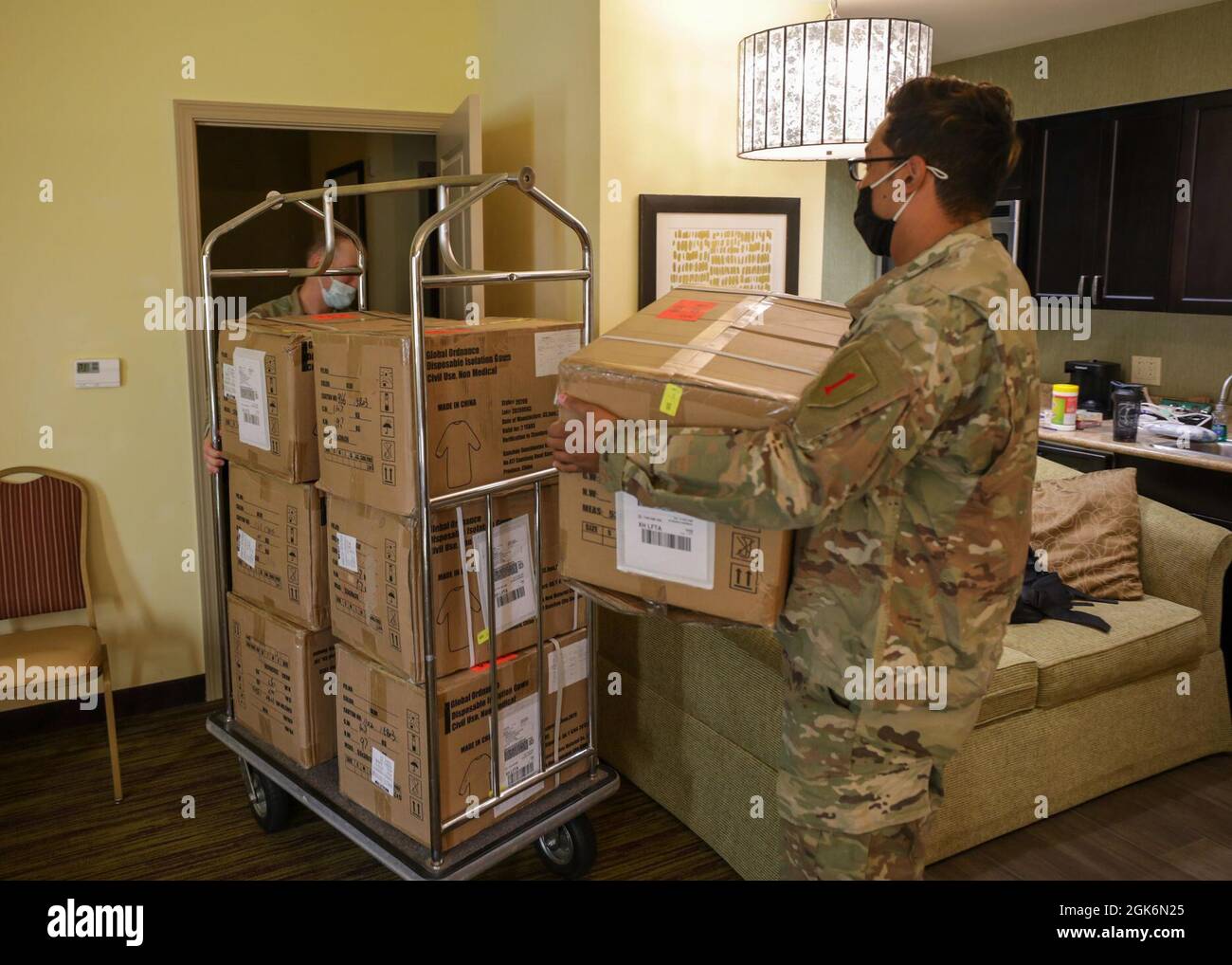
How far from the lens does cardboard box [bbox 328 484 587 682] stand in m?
2.12

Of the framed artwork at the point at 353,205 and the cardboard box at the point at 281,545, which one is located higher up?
the framed artwork at the point at 353,205

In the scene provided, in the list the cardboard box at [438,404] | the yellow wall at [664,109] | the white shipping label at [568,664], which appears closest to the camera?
the cardboard box at [438,404]

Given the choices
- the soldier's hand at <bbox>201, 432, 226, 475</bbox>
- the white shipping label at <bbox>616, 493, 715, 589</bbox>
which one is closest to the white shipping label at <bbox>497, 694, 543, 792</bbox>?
the white shipping label at <bbox>616, 493, 715, 589</bbox>

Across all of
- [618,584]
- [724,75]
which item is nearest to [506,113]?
[724,75]

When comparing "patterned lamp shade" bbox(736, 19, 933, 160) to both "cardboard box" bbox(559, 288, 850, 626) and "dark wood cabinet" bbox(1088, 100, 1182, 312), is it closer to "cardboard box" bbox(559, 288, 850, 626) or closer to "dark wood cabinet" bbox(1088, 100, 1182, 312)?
"cardboard box" bbox(559, 288, 850, 626)

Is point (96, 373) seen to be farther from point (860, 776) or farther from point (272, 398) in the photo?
point (860, 776)

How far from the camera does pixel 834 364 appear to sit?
1543mm

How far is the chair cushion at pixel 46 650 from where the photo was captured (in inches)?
112

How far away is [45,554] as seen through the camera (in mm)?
3229

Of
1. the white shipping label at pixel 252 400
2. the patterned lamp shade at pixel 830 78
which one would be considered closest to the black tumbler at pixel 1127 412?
the patterned lamp shade at pixel 830 78

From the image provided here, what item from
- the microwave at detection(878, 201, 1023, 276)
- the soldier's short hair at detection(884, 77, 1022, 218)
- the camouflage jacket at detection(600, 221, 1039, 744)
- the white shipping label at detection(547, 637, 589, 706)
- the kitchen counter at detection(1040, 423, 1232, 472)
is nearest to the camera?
the camouflage jacket at detection(600, 221, 1039, 744)

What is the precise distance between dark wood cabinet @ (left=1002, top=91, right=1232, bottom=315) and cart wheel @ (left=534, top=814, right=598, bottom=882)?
299 cm

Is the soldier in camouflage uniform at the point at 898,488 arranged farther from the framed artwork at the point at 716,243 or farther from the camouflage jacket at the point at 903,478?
the framed artwork at the point at 716,243

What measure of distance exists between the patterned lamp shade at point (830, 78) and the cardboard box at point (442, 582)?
1.29 m
